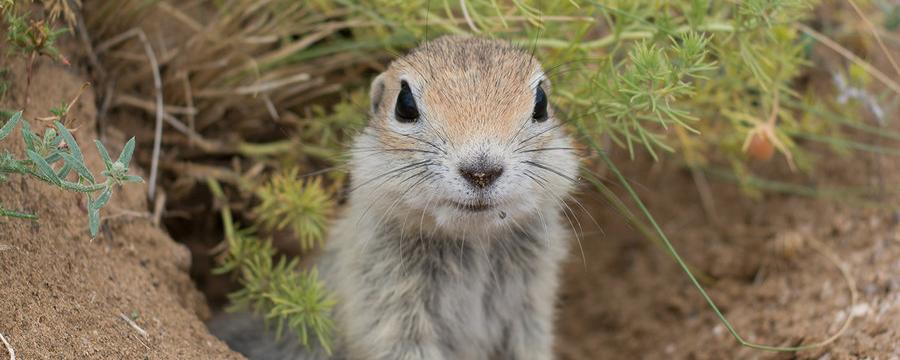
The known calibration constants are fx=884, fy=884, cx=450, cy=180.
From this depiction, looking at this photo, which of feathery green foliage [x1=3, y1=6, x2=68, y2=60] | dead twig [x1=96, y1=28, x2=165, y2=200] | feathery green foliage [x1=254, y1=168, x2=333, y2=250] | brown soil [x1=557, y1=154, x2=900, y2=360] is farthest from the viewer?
dead twig [x1=96, y1=28, x2=165, y2=200]

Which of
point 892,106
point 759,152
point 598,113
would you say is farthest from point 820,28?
point 598,113

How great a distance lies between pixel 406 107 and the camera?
11.3 ft

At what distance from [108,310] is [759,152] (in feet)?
9.68

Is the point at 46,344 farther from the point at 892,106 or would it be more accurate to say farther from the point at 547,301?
the point at 892,106

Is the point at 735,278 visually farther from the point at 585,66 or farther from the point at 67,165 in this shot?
the point at 67,165

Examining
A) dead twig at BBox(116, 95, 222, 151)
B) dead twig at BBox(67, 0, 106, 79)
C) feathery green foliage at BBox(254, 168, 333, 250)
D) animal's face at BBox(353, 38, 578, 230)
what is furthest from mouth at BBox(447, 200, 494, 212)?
dead twig at BBox(67, 0, 106, 79)

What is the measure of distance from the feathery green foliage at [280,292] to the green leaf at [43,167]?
3.88 feet

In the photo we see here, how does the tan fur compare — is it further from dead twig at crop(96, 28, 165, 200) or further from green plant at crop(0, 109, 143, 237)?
dead twig at crop(96, 28, 165, 200)

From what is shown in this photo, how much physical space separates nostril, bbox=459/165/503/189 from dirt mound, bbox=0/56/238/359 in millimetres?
1260

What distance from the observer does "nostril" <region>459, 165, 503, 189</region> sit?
291 cm

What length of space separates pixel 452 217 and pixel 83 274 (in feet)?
4.58

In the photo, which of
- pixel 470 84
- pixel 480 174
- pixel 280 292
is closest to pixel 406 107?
pixel 470 84

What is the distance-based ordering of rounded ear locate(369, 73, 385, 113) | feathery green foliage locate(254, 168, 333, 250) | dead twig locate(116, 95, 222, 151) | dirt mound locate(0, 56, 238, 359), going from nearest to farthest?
dirt mound locate(0, 56, 238, 359), rounded ear locate(369, 73, 385, 113), feathery green foliage locate(254, 168, 333, 250), dead twig locate(116, 95, 222, 151)

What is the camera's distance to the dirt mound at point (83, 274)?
2900mm
